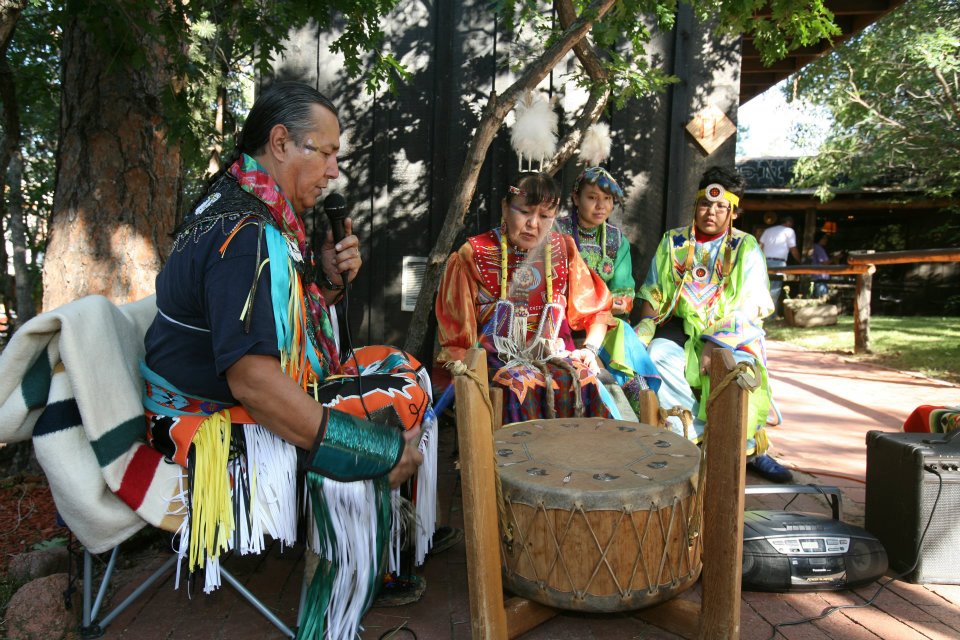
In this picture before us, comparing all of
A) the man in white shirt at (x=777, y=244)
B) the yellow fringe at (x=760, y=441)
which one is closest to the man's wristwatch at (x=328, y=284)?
the yellow fringe at (x=760, y=441)

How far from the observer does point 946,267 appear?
15.1 metres

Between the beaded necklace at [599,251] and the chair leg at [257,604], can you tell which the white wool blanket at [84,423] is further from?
the beaded necklace at [599,251]

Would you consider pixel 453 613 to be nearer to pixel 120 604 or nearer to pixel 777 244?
Answer: pixel 120 604

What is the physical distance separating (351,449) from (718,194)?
2.88 m

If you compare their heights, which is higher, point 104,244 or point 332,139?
point 332,139

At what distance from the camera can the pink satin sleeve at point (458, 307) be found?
3373 mm

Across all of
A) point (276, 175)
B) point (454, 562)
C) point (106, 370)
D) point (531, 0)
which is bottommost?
point (454, 562)

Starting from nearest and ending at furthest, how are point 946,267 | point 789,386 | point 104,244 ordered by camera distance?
point 104,244 → point 789,386 → point 946,267

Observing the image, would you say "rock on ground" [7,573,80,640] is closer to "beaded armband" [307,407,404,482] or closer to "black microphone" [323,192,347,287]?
"beaded armband" [307,407,404,482]

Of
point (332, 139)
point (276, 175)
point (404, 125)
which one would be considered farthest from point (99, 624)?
point (404, 125)

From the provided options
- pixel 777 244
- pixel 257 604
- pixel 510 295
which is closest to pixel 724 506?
pixel 257 604

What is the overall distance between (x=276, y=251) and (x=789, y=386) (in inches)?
231

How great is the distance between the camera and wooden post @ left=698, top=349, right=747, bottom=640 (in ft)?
5.93

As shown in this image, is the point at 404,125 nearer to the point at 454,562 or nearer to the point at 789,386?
the point at 454,562
